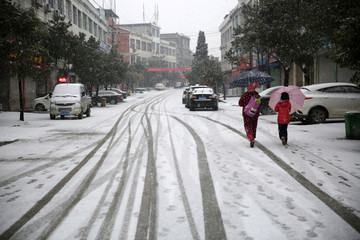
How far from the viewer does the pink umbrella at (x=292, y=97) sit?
35.1 ft

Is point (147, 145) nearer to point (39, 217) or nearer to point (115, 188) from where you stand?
point (115, 188)

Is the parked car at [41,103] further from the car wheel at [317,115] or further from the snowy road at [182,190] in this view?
the car wheel at [317,115]

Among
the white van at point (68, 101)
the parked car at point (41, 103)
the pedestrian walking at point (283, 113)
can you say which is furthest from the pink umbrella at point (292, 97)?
the parked car at point (41, 103)

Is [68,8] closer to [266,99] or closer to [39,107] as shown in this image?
[39,107]

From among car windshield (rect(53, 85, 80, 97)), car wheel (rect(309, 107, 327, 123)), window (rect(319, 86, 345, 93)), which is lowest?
car wheel (rect(309, 107, 327, 123))

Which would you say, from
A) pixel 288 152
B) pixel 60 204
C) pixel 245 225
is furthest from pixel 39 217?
pixel 288 152

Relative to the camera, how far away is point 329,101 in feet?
49.4

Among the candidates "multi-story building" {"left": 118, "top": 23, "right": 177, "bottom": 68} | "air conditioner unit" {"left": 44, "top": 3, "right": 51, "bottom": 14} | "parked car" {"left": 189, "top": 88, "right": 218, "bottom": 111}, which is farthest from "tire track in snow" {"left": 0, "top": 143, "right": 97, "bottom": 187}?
"multi-story building" {"left": 118, "top": 23, "right": 177, "bottom": 68}

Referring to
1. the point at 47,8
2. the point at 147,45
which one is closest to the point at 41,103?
the point at 47,8

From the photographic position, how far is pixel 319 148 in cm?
956

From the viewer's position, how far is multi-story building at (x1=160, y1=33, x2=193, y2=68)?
144m

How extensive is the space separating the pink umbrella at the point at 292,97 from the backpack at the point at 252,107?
96 centimetres

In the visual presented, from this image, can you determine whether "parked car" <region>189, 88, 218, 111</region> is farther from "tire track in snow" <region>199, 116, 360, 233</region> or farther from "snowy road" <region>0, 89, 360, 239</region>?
"tire track in snow" <region>199, 116, 360, 233</region>

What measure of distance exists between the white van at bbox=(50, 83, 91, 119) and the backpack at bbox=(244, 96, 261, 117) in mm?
12610
